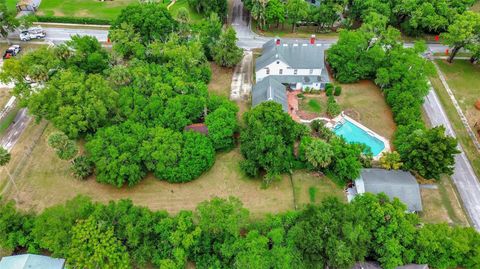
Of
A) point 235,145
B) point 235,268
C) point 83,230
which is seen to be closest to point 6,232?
point 83,230

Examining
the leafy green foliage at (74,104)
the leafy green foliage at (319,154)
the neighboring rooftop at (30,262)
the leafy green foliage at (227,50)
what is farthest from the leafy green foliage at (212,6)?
the neighboring rooftop at (30,262)

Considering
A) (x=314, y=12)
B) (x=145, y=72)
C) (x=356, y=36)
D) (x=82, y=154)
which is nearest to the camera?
(x=82, y=154)

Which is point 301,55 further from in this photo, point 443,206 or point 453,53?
point 443,206

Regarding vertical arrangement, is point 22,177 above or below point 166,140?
below

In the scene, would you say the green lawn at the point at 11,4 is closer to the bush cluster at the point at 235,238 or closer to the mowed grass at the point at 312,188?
the bush cluster at the point at 235,238

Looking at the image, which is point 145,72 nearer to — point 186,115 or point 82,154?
point 186,115
